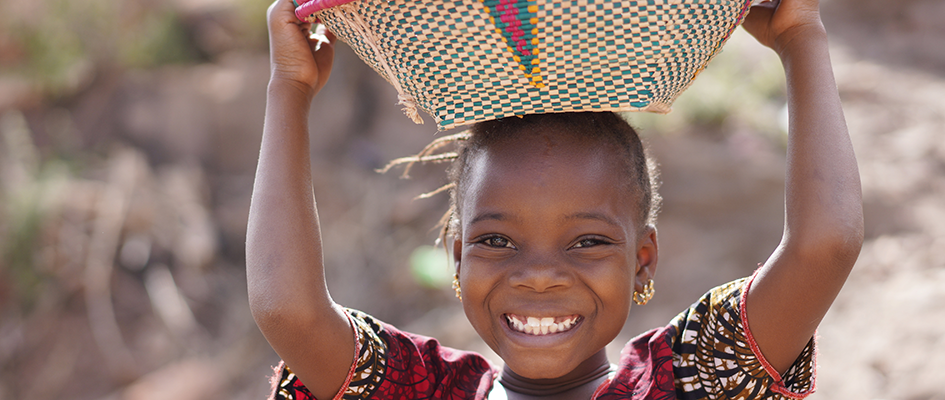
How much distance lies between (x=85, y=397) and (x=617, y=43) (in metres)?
5.38

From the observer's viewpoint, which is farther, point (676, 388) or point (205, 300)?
point (205, 300)

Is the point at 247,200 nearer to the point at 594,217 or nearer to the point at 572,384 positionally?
the point at 572,384

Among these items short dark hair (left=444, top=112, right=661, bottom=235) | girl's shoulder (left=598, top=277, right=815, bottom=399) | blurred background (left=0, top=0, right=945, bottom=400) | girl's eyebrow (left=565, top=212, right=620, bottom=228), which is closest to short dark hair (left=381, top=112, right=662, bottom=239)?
short dark hair (left=444, top=112, right=661, bottom=235)

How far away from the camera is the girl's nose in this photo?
50.1 inches

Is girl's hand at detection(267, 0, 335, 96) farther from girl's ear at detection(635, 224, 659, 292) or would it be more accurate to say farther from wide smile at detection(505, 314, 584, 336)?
girl's ear at detection(635, 224, 659, 292)

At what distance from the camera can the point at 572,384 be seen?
1.49 meters

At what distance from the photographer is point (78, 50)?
7793 mm

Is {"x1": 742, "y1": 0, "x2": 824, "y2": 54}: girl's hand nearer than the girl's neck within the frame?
Yes

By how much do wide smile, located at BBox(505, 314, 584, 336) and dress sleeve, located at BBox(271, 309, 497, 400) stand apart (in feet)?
0.82

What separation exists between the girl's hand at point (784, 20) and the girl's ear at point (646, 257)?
1.42 feet

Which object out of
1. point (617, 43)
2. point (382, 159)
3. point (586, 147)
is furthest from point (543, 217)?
point (382, 159)

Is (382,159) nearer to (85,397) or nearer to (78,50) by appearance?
(85,397)

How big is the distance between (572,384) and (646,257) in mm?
311

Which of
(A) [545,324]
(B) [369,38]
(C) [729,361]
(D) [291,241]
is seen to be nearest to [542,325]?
(A) [545,324]
